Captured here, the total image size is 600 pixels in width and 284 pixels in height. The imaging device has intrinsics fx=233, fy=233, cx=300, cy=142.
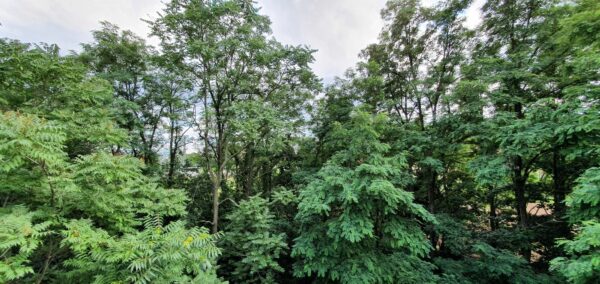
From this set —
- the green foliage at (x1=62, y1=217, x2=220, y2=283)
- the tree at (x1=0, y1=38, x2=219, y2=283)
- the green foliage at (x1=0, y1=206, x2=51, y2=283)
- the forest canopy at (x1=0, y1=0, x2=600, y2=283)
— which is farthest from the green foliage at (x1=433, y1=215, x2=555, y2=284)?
the green foliage at (x1=0, y1=206, x2=51, y2=283)

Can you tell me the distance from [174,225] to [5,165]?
7.29 feet

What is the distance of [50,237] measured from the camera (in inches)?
150

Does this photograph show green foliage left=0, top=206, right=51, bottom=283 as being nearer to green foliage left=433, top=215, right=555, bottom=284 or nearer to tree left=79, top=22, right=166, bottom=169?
tree left=79, top=22, right=166, bottom=169

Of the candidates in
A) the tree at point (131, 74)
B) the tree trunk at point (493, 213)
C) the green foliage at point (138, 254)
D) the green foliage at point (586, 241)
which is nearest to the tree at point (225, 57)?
the tree at point (131, 74)

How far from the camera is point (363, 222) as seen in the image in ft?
18.1

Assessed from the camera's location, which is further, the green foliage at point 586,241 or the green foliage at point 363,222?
the green foliage at point 363,222

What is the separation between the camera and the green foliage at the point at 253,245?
6.67 meters

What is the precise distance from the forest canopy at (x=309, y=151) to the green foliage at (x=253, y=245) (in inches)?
2.8

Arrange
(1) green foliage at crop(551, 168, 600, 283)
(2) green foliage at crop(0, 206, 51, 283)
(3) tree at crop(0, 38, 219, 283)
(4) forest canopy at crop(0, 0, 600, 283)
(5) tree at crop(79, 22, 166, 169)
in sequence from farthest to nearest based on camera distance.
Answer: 1. (5) tree at crop(79, 22, 166, 169)
2. (4) forest canopy at crop(0, 0, 600, 283)
3. (1) green foliage at crop(551, 168, 600, 283)
4. (3) tree at crop(0, 38, 219, 283)
5. (2) green foliage at crop(0, 206, 51, 283)

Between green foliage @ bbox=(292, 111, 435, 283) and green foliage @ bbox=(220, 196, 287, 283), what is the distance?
2.96 ft

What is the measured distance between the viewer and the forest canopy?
12.1 ft

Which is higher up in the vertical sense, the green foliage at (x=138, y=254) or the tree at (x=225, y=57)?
the tree at (x=225, y=57)

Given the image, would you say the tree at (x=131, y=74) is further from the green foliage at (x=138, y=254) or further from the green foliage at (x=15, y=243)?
the green foliage at (x=15, y=243)

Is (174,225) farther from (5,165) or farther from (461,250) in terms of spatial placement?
(461,250)
